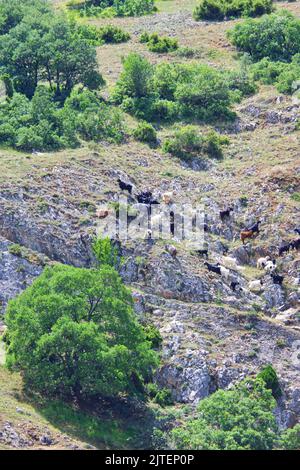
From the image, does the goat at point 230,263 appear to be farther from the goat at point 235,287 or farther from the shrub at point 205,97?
the shrub at point 205,97

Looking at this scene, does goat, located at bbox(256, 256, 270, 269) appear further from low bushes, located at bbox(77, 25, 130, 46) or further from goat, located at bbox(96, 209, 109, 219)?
low bushes, located at bbox(77, 25, 130, 46)

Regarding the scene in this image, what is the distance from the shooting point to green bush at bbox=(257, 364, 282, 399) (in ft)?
281

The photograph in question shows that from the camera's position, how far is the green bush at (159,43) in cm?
12488

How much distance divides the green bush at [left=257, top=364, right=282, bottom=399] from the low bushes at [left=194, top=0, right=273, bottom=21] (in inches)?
2051

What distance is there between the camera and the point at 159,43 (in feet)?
412

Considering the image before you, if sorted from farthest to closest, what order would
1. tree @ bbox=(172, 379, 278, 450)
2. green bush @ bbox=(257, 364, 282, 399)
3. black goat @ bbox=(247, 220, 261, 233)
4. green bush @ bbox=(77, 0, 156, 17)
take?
green bush @ bbox=(77, 0, 156, 17)
black goat @ bbox=(247, 220, 261, 233)
green bush @ bbox=(257, 364, 282, 399)
tree @ bbox=(172, 379, 278, 450)

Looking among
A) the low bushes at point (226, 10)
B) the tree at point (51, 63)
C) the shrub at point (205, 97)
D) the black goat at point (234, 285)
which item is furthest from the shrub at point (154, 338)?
the low bushes at point (226, 10)

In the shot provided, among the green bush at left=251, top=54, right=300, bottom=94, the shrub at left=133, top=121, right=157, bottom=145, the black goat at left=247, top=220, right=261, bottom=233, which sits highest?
the green bush at left=251, top=54, right=300, bottom=94

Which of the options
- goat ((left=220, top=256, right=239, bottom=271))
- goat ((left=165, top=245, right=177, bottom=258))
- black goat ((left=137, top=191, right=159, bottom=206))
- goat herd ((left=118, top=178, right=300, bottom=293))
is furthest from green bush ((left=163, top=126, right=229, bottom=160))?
goat ((left=165, top=245, right=177, bottom=258))

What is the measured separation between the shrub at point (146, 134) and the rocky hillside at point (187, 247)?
1.17 metres

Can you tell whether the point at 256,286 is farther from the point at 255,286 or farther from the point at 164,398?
the point at 164,398

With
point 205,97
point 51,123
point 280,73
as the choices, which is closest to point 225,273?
point 51,123

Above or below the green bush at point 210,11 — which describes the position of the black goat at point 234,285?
below
